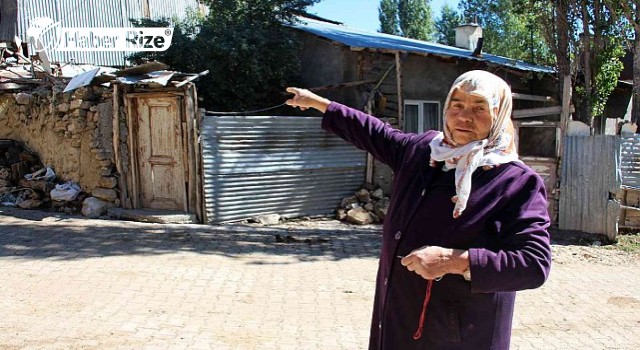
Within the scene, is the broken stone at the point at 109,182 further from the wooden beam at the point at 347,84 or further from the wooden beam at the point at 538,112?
the wooden beam at the point at 538,112

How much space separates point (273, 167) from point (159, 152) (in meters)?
1.91

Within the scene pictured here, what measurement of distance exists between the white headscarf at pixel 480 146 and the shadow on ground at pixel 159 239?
209 inches

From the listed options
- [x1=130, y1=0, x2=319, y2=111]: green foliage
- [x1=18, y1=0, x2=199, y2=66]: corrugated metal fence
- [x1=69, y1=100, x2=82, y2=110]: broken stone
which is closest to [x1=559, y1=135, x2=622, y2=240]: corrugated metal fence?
[x1=130, y1=0, x2=319, y2=111]: green foliage

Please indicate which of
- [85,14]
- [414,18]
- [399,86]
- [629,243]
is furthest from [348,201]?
[414,18]

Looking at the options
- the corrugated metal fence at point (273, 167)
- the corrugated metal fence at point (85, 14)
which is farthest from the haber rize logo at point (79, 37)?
the corrugated metal fence at point (273, 167)

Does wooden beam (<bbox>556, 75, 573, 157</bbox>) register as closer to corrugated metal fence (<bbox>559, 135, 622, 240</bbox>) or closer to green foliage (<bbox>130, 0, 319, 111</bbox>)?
corrugated metal fence (<bbox>559, 135, 622, 240</bbox>)

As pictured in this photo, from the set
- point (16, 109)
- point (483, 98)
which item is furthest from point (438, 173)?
point (16, 109)

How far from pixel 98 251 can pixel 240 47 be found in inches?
220

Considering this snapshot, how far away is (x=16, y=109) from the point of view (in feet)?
35.2

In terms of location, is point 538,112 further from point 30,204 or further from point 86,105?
point 30,204

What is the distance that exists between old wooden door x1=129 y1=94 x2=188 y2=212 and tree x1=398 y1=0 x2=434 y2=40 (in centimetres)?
2912

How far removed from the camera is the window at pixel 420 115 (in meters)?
12.2

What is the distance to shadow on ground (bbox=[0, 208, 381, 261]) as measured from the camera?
7.05m

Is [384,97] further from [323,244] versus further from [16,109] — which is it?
[16,109]
